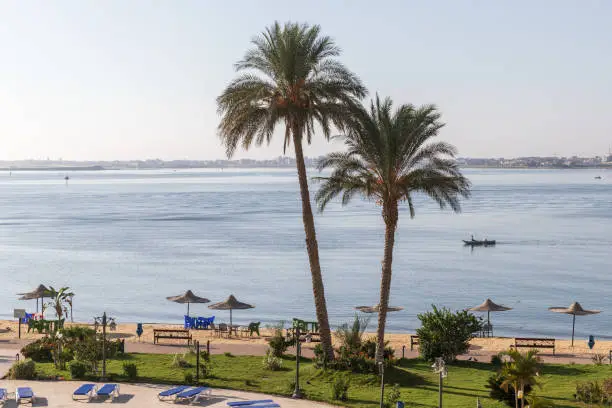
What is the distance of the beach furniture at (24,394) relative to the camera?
23.1 metres

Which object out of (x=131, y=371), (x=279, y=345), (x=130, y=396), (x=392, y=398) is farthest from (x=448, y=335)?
(x=130, y=396)

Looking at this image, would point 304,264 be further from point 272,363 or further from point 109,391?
point 109,391

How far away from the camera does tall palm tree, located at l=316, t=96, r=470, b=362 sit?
29266 mm

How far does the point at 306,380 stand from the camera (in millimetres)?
26938

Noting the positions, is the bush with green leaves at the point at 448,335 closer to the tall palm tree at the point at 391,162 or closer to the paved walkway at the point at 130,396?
the tall palm tree at the point at 391,162

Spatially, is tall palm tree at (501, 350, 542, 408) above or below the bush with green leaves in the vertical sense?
above

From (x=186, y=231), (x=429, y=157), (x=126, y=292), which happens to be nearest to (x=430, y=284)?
(x=126, y=292)

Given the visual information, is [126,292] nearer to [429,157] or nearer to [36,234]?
[429,157]

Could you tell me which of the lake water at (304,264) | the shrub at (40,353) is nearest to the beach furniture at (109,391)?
the shrub at (40,353)

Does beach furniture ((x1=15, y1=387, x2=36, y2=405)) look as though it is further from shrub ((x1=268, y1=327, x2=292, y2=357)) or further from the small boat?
the small boat

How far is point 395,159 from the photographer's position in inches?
1152

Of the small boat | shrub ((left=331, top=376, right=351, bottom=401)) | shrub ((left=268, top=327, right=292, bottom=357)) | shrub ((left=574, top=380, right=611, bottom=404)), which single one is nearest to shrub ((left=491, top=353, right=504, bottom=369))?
shrub ((left=574, top=380, right=611, bottom=404))

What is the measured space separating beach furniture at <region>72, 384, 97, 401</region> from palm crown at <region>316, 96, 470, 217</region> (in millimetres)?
11444

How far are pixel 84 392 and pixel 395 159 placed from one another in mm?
13174
